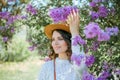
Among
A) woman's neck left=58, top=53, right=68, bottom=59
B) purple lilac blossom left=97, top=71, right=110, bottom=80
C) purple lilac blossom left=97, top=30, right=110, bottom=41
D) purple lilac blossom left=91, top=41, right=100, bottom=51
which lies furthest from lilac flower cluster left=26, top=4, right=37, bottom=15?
purple lilac blossom left=97, top=30, right=110, bottom=41

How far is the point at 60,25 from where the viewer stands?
3285mm

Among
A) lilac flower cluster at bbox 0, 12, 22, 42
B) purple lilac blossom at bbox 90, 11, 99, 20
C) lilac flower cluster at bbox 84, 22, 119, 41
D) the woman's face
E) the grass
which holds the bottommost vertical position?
the grass

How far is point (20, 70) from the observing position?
442 inches

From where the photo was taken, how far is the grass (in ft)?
32.9

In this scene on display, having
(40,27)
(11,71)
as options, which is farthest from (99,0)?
(11,71)

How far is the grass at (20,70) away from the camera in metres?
10.0

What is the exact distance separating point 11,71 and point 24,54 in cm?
261

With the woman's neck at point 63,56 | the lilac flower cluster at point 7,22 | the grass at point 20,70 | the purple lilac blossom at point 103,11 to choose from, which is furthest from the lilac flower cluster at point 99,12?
the grass at point 20,70

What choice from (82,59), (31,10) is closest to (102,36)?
(82,59)

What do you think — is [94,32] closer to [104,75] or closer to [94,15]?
[104,75]

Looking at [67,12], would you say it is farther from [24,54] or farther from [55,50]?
[24,54]

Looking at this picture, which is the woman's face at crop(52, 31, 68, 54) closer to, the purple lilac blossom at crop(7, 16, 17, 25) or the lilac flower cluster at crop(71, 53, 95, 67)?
the lilac flower cluster at crop(71, 53, 95, 67)

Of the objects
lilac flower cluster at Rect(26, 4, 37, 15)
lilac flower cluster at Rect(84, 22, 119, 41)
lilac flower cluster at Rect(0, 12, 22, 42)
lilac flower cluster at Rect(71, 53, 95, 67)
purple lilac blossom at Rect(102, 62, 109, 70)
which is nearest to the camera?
lilac flower cluster at Rect(84, 22, 119, 41)

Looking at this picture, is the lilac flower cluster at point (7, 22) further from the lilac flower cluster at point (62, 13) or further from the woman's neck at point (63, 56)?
the lilac flower cluster at point (62, 13)
